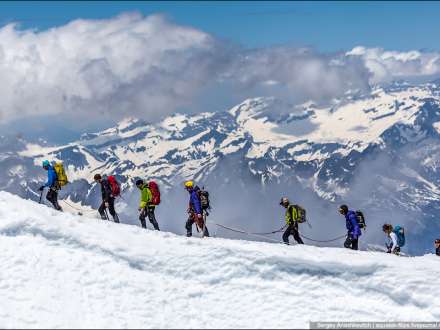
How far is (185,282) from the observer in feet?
86.9

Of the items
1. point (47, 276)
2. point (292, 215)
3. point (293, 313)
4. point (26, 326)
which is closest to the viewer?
point (26, 326)

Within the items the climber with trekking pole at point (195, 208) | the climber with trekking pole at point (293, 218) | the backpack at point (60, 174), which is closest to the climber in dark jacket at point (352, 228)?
the climber with trekking pole at point (293, 218)

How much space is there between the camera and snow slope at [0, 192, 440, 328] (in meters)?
24.2

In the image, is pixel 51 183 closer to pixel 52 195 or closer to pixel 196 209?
pixel 52 195

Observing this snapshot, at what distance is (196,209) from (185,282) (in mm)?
7460

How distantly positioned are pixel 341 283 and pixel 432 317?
3928 millimetres

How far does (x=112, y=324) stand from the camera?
23359mm

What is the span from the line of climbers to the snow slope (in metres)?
3.44

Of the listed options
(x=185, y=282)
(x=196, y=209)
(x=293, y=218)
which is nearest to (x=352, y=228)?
(x=293, y=218)

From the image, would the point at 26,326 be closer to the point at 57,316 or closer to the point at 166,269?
the point at 57,316

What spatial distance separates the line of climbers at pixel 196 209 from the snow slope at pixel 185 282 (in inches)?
136

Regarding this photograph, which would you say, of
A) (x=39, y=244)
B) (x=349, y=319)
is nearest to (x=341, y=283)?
(x=349, y=319)

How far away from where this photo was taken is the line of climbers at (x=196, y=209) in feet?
110

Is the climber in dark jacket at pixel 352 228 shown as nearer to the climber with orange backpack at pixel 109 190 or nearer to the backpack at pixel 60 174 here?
the climber with orange backpack at pixel 109 190
